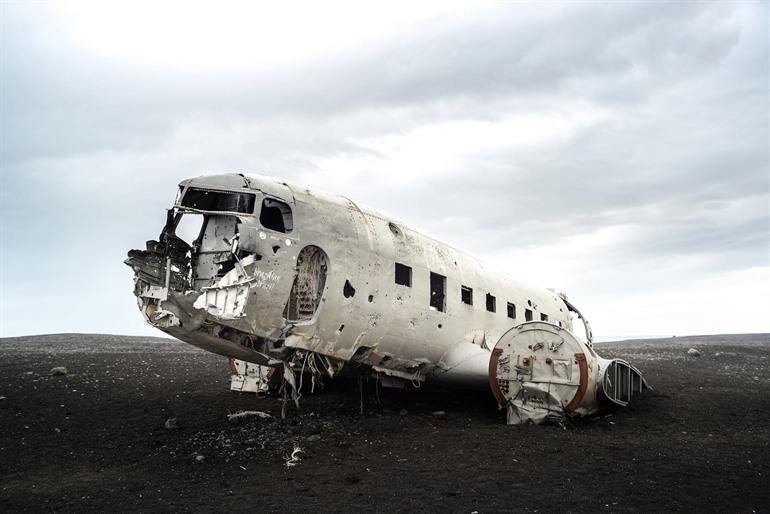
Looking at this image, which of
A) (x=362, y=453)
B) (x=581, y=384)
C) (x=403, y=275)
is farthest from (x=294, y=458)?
(x=581, y=384)

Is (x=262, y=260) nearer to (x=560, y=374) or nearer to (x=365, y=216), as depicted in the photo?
(x=365, y=216)

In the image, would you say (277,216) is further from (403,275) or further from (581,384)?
(581,384)

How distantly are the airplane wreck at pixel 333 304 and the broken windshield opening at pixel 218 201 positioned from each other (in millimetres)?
25

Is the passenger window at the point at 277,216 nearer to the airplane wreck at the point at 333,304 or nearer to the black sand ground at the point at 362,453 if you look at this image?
the airplane wreck at the point at 333,304

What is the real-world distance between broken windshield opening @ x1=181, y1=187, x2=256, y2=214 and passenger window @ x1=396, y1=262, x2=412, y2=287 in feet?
11.4

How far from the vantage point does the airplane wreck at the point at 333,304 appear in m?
9.44

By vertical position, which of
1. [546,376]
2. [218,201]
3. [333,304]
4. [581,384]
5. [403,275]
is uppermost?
[218,201]

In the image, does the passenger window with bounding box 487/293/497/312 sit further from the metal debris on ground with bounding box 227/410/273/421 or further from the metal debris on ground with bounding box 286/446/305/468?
the metal debris on ground with bounding box 286/446/305/468

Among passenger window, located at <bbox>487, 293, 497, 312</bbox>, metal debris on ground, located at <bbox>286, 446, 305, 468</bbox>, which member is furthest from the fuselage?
passenger window, located at <bbox>487, 293, 497, 312</bbox>

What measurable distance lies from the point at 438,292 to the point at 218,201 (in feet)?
17.4

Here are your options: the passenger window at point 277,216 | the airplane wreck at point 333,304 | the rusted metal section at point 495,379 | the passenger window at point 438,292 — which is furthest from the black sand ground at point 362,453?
the passenger window at point 277,216

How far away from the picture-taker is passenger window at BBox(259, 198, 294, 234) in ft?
33.8

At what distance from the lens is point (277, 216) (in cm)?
1044

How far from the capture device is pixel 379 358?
38.1 ft
